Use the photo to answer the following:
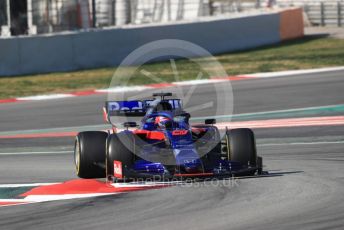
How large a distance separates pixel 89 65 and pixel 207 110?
314 inches

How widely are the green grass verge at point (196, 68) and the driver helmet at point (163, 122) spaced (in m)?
11.4

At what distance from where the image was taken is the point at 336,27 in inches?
1401

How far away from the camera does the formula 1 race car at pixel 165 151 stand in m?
11.4

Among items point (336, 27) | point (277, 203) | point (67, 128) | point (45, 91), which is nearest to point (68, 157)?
point (67, 128)

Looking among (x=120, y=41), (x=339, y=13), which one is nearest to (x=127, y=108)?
(x=120, y=41)

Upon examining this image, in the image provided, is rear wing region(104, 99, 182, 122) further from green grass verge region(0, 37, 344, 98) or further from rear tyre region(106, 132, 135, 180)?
green grass verge region(0, 37, 344, 98)

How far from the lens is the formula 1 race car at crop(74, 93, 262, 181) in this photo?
37.4 feet

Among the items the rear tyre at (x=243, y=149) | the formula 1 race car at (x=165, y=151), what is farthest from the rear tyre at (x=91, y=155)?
the rear tyre at (x=243, y=149)

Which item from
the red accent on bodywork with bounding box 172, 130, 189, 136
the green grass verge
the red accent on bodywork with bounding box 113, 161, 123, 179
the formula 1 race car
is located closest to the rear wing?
the formula 1 race car

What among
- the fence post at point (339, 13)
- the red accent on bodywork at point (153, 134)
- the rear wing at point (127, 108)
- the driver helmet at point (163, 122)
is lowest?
the red accent on bodywork at point (153, 134)

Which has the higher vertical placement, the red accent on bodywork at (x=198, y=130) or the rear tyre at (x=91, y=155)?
the red accent on bodywork at (x=198, y=130)

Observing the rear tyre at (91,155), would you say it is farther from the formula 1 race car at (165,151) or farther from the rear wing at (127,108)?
the rear wing at (127,108)

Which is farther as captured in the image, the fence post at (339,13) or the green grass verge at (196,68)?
the fence post at (339,13)

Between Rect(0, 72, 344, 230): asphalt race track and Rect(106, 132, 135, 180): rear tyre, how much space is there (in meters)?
0.69
